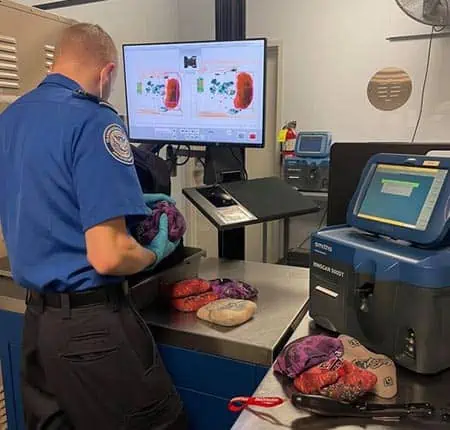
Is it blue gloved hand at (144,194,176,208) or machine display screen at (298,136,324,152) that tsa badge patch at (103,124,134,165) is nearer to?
blue gloved hand at (144,194,176,208)

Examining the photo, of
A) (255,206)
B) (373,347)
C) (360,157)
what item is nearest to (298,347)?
(373,347)

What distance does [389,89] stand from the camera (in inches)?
160

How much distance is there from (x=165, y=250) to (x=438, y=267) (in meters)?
0.73

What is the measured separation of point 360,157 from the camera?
5.44ft

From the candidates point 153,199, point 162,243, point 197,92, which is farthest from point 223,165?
point 162,243

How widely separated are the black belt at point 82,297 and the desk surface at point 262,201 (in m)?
0.42

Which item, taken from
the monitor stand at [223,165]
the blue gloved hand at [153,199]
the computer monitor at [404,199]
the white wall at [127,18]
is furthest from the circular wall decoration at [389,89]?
the blue gloved hand at [153,199]

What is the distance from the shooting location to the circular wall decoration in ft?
13.2

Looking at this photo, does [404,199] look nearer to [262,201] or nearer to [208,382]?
[262,201]

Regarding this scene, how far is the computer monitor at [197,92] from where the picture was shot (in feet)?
Result: 5.75

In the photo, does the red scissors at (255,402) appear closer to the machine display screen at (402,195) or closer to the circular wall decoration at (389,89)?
the machine display screen at (402,195)

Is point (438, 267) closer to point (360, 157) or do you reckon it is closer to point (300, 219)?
point (360, 157)

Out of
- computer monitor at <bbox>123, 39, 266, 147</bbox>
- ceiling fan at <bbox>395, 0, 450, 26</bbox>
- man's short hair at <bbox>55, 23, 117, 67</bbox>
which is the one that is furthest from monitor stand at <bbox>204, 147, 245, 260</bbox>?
ceiling fan at <bbox>395, 0, 450, 26</bbox>

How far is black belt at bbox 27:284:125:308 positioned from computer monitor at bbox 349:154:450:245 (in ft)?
2.22
